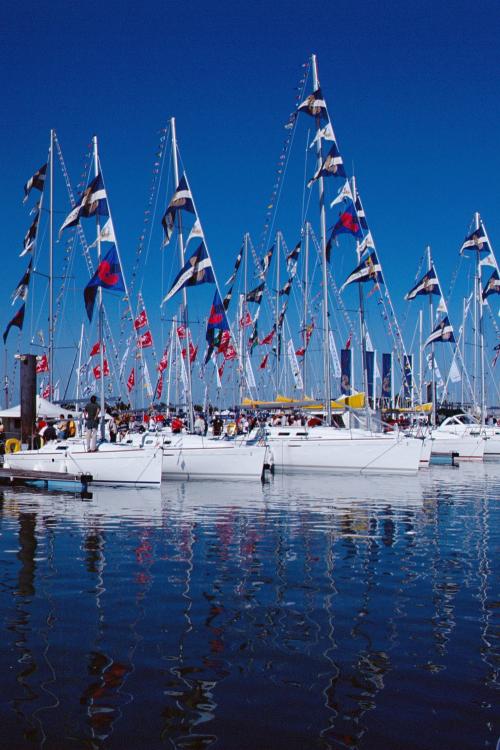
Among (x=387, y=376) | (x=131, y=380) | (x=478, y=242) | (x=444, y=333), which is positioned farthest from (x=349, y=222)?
(x=131, y=380)

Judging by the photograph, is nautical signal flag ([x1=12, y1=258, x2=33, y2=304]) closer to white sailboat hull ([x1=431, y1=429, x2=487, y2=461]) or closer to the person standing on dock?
the person standing on dock

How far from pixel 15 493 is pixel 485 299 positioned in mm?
44049

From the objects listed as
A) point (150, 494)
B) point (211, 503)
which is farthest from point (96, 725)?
point (150, 494)

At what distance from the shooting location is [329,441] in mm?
37469

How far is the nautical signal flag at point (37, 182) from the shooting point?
40.3 metres

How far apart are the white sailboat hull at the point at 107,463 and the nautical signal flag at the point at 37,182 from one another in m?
15.7

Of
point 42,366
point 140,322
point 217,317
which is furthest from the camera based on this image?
point 42,366

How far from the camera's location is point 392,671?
845cm

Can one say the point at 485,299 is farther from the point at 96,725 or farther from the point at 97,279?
the point at 96,725

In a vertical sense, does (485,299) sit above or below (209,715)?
above

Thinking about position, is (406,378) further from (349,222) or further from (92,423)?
(92,423)

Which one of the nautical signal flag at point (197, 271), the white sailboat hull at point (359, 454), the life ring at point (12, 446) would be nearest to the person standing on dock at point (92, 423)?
the life ring at point (12, 446)

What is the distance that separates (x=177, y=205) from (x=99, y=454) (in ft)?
41.5

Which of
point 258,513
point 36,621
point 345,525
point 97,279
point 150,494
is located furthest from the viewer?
point 97,279
